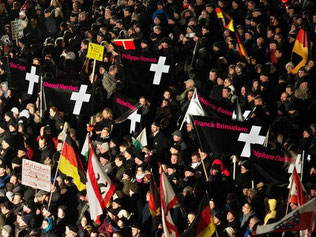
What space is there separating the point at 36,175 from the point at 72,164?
97 cm

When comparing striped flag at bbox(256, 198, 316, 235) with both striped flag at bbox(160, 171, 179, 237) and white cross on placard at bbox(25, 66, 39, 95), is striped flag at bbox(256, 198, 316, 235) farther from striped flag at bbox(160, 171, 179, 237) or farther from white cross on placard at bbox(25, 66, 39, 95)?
white cross on placard at bbox(25, 66, 39, 95)

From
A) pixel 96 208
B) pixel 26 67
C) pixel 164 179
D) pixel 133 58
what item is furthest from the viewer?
pixel 26 67

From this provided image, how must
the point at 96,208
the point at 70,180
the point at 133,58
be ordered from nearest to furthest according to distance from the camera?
the point at 96,208 < the point at 70,180 < the point at 133,58

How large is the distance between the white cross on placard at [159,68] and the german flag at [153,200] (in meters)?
3.68

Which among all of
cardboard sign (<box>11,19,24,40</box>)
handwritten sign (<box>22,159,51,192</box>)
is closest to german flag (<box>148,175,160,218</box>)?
handwritten sign (<box>22,159,51,192</box>)

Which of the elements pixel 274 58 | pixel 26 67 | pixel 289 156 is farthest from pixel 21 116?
pixel 289 156

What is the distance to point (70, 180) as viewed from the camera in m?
16.8

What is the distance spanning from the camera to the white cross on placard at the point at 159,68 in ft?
58.6

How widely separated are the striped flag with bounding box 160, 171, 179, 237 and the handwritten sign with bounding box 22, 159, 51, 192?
2.95m

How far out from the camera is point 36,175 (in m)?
16.4

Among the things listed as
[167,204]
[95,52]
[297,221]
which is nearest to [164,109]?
[95,52]

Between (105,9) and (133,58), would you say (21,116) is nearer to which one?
(133,58)

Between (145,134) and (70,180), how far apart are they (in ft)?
5.50

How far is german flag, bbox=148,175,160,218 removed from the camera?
1477 centimetres
